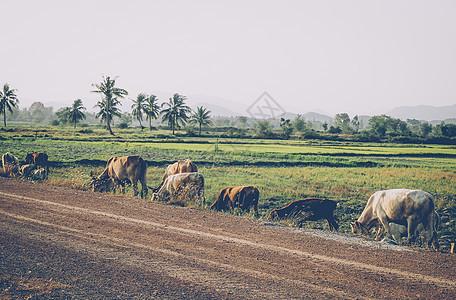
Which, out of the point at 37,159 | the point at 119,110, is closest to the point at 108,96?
the point at 119,110

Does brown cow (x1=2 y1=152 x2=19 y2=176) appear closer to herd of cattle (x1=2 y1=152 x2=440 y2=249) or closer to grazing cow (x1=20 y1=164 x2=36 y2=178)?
grazing cow (x1=20 y1=164 x2=36 y2=178)

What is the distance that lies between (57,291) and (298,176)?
23.4 metres

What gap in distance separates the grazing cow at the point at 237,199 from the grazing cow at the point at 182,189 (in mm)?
836

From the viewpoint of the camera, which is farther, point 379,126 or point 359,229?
point 379,126

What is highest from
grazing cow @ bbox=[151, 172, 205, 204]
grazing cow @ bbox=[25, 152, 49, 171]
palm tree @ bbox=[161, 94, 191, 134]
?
palm tree @ bbox=[161, 94, 191, 134]

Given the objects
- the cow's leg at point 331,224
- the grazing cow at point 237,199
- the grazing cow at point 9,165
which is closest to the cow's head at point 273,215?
the grazing cow at point 237,199

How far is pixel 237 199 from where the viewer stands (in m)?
14.1

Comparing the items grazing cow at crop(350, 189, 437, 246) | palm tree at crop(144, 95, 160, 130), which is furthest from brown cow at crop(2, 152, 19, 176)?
palm tree at crop(144, 95, 160, 130)

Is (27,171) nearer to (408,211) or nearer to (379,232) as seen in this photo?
(379,232)

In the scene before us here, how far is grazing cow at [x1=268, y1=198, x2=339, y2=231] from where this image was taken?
42.4 ft

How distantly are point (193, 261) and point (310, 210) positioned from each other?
20.6ft

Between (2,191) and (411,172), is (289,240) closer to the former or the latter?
(2,191)

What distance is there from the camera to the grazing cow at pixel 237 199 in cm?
1401

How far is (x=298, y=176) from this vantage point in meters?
28.2
